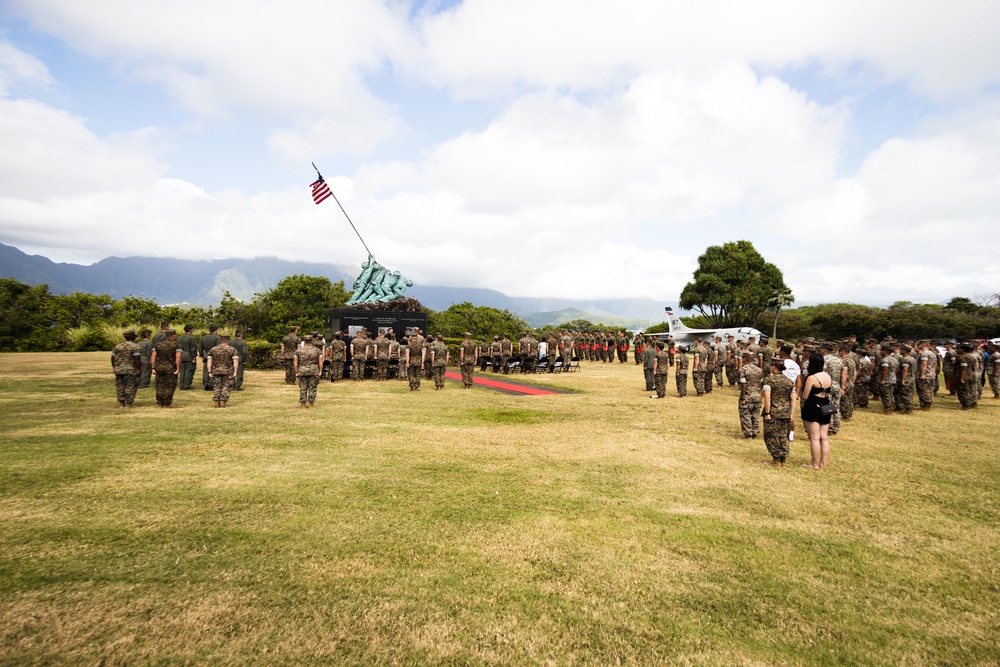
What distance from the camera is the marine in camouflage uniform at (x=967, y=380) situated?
43.1 ft

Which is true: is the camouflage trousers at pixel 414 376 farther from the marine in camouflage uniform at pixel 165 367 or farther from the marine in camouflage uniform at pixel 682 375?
the marine in camouflage uniform at pixel 682 375

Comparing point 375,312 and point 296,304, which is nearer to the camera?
point 375,312

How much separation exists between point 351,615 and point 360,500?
228cm

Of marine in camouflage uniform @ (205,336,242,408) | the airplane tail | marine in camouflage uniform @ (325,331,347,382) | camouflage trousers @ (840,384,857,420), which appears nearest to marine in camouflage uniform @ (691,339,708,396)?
camouflage trousers @ (840,384,857,420)

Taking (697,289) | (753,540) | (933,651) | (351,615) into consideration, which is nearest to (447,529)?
(351,615)

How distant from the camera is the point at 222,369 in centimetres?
1137

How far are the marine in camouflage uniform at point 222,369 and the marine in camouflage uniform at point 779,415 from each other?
431 inches

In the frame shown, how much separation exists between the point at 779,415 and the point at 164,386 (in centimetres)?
1228

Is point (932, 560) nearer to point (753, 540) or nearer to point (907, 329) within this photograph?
point (753, 540)

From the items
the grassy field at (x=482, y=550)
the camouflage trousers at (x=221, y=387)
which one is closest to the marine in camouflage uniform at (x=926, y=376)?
the grassy field at (x=482, y=550)

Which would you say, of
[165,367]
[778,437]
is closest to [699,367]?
[778,437]

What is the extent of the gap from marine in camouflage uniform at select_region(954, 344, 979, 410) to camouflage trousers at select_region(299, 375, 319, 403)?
16673 millimetres

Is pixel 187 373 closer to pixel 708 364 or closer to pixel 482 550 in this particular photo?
pixel 482 550

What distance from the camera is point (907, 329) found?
165 feet
